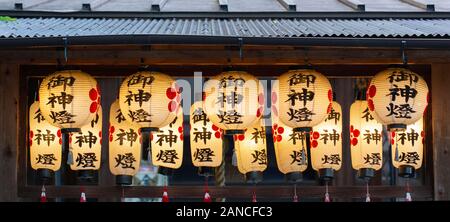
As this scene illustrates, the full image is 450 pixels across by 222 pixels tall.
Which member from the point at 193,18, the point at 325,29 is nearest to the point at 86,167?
the point at 193,18

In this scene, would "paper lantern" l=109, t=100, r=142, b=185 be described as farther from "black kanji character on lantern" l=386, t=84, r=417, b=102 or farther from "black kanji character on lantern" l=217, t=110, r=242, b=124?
"black kanji character on lantern" l=386, t=84, r=417, b=102

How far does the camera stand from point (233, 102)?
9430mm

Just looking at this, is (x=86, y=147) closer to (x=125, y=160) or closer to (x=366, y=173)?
(x=125, y=160)

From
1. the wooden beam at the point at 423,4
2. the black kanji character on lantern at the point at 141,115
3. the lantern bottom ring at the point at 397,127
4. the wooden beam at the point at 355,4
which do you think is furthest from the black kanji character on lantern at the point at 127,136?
the wooden beam at the point at 423,4

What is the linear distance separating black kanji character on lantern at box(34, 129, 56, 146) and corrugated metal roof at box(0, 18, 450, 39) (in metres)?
1.22

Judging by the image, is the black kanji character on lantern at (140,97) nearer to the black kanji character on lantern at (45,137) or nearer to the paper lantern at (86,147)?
the paper lantern at (86,147)

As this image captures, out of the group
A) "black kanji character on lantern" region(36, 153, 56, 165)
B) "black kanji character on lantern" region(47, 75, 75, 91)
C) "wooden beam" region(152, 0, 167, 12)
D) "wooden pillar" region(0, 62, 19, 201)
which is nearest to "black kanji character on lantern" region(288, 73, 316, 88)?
"wooden beam" region(152, 0, 167, 12)

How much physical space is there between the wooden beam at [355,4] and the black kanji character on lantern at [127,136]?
3179 mm

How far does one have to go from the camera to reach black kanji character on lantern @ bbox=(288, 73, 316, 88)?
952 cm

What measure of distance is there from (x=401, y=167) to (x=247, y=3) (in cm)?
309

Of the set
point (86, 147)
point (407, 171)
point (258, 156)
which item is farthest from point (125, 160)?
point (407, 171)

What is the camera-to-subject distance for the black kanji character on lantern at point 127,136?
33.6 feet

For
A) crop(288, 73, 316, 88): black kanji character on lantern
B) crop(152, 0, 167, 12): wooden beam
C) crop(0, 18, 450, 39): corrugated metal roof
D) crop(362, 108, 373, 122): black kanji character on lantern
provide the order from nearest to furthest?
1. crop(0, 18, 450, 39): corrugated metal roof
2. crop(288, 73, 316, 88): black kanji character on lantern
3. crop(362, 108, 373, 122): black kanji character on lantern
4. crop(152, 0, 167, 12): wooden beam
